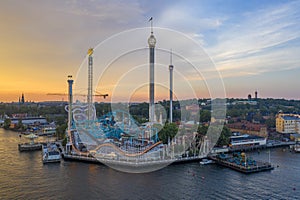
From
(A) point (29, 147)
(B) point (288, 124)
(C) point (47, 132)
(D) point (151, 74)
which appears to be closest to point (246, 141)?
(B) point (288, 124)

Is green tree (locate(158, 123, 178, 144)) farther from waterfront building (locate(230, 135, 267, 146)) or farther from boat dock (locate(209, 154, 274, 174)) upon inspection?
waterfront building (locate(230, 135, 267, 146))

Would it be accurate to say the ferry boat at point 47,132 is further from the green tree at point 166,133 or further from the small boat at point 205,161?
the small boat at point 205,161

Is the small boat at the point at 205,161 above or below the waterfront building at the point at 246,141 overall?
below

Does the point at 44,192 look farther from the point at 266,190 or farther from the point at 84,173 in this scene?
the point at 266,190

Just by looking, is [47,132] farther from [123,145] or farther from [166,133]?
[166,133]

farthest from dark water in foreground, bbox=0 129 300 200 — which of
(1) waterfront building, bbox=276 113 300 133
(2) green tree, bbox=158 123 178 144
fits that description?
(1) waterfront building, bbox=276 113 300 133

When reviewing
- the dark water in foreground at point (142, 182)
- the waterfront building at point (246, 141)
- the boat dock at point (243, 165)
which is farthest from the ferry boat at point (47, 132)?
the boat dock at point (243, 165)

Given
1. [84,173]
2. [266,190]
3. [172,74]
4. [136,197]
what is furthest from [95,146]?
[172,74]
